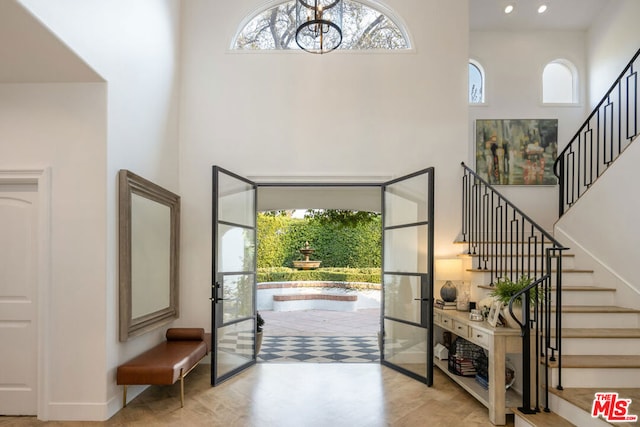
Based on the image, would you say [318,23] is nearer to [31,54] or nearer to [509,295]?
[31,54]

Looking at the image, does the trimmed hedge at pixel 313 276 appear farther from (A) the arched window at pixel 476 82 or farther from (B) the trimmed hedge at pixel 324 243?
(A) the arched window at pixel 476 82

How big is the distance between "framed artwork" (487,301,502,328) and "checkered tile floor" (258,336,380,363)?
7.55 ft

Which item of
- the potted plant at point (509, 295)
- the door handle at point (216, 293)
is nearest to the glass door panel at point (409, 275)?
the potted plant at point (509, 295)

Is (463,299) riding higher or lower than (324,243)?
lower

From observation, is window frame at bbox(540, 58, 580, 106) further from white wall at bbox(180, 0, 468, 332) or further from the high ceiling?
white wall at bbox(180, 0, 468, 332)

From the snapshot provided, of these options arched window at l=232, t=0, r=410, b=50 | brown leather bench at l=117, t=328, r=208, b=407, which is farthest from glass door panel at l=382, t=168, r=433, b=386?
brown leather bench at l=117, t=328, r=208, b=407

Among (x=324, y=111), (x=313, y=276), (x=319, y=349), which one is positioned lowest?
(x=319, y=349)

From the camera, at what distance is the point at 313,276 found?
1319 centimetres

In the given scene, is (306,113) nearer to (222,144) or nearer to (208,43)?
(222,144)

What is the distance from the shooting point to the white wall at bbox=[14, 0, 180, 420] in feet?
11.5

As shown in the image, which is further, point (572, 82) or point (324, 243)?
point (324, 243)

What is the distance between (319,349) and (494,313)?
132 inches

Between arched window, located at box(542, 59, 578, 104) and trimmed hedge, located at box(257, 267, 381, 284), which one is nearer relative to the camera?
arched window, located at box(542, 59, 578, 104)

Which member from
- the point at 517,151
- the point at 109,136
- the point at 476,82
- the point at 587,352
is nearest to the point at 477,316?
the point at 587,352
